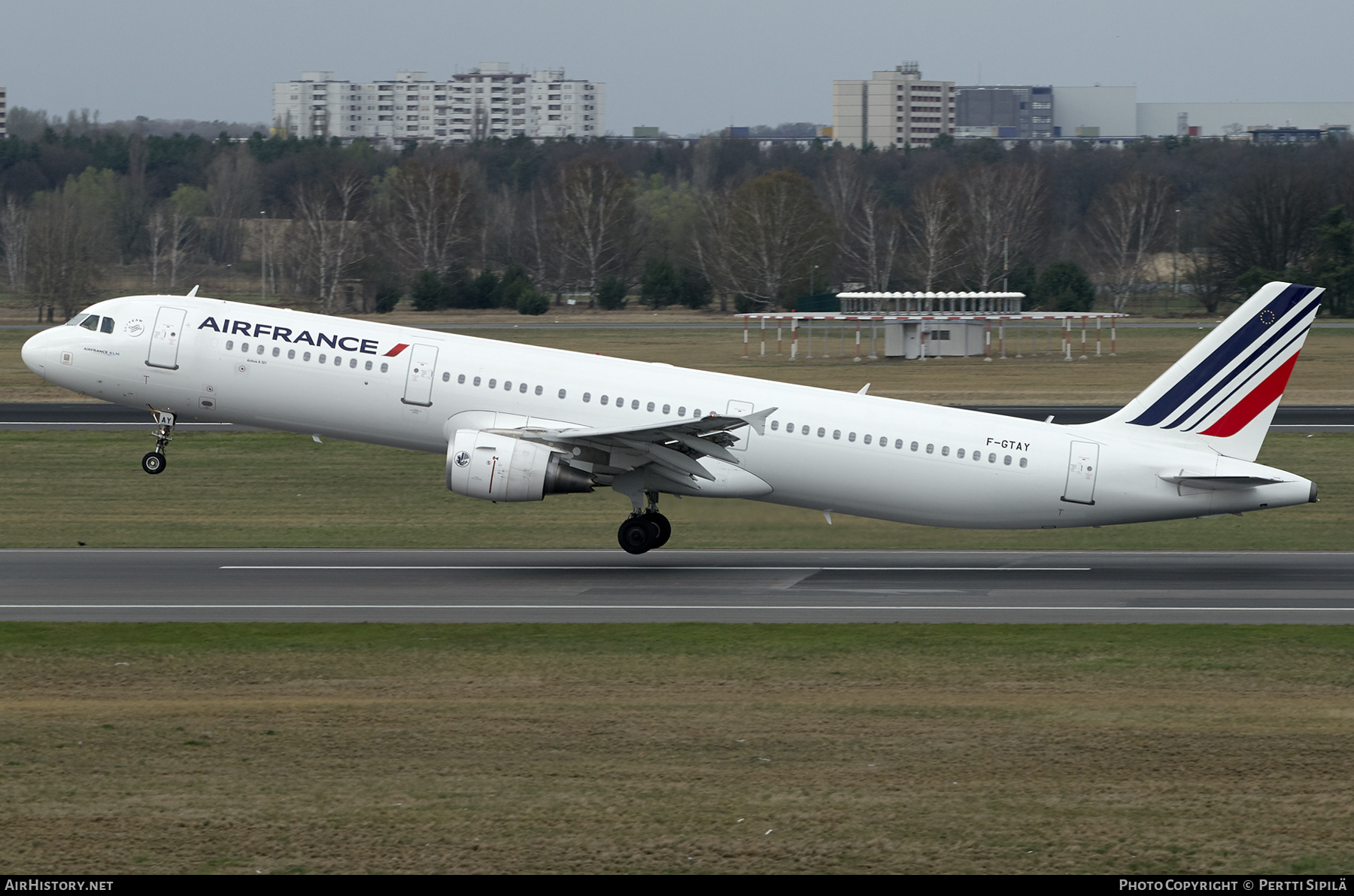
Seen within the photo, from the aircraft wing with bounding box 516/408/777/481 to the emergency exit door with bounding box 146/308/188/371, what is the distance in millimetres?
7598

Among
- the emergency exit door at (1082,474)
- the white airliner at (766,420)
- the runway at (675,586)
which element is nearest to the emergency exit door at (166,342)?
the white airliner at (766,420)

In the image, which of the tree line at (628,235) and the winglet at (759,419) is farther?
the tree line at (628,235)

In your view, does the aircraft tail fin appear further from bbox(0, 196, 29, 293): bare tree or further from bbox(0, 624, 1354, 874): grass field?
bbox(0, 196, 29, 293): bare tree

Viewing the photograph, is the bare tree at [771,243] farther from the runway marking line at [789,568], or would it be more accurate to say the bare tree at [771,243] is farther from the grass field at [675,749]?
the grass field at [675,749]

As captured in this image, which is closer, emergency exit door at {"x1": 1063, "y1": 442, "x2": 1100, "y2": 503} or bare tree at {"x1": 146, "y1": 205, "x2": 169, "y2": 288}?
emergency exit door at {"x1": 1063, "y1": 442, "x2": 1100, "y2": 503}

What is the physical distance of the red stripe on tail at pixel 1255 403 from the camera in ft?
99.8

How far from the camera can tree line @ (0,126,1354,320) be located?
123750 mm

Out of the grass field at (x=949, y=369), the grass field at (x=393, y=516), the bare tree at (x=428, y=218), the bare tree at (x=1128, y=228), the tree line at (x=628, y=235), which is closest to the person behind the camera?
the grass field at (x=393, y=516)

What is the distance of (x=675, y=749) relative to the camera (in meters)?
16.9

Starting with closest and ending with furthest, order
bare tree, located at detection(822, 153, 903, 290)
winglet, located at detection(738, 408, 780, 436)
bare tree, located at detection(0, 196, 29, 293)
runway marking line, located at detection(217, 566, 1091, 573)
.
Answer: winglet, located at detection(738, 408, 780, 436), runway marking line, located at detection(217, 566, 1091, 573), bare tree, located at detection(0, 196, 29, 293), bare tree, located at detection(822, 153, 903, 290)

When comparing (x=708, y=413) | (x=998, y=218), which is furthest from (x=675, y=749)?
(x=998, y=218)

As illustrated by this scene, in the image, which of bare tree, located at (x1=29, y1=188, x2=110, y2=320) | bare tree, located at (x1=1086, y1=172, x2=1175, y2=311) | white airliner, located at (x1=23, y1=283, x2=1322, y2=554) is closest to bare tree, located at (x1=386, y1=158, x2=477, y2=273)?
bare tree, located at (x1=29, y1=188, x2=110, y2=320)

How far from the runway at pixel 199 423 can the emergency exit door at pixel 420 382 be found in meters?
20.5

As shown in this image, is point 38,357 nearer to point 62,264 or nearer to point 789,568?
point 789,568
